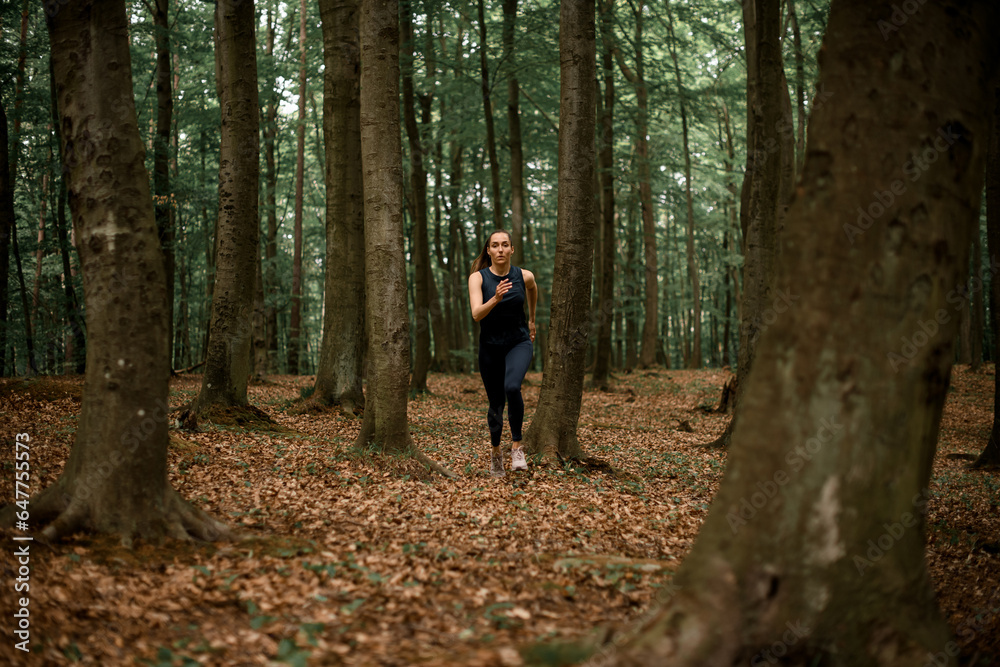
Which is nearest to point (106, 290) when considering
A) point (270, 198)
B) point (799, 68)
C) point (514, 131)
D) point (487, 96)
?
point (487, 96)

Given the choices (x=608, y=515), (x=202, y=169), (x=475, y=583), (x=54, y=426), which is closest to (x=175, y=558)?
(x=475, y=583)

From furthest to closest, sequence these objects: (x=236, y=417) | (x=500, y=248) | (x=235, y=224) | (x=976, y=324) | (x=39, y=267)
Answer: (x=976, y=324) < (x=39, y=267) < (x=235, y=224) < (x=236, y=417) < (x=500, y=248)

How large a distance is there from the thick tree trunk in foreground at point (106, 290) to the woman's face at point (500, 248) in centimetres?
331

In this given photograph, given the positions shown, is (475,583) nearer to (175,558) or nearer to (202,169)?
(175,558)

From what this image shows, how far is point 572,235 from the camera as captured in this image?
7262mm

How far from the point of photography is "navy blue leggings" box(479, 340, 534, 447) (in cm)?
638

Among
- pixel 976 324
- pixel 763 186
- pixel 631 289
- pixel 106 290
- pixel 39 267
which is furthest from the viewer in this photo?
pixel 631 289

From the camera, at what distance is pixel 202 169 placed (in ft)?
64.7

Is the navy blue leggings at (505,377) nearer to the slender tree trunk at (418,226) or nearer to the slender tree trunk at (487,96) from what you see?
the slender tree trunk at (418,226)

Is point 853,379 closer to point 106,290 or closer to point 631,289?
point 106,290

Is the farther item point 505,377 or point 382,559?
point 505,377
